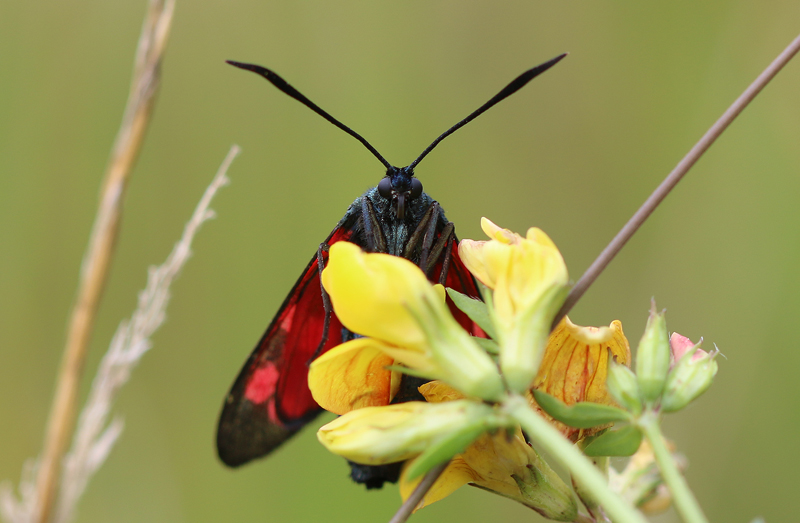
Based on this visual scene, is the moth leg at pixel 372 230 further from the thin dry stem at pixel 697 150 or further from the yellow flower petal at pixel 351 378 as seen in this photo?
the thin dry stem at pixel 697 150

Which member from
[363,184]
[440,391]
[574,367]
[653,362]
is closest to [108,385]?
[440,391]

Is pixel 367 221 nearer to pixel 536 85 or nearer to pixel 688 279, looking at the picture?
pixel 688 279

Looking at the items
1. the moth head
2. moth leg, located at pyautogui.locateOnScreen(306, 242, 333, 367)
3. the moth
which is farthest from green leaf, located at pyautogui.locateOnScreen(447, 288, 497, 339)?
the moth head

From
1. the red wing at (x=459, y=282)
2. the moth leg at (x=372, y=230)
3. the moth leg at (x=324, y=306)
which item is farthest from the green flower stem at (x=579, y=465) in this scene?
the moth leg at (x=372, y=230)

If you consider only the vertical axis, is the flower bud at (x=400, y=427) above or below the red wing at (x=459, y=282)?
below

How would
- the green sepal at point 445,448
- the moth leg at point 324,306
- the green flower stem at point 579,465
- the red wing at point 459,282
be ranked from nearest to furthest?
1. the green flower stem at point 579,465
2. the green sepal at point 445,448
3. the moth leg at point 324,306
4. the red wing at point 459,282

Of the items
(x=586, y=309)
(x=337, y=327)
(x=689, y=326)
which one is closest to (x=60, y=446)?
(x=337, y=327)

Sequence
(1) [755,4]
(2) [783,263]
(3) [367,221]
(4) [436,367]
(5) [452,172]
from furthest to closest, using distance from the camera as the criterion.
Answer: (5) [452,172] → (1) [755,4] → (2) [783,263] → (3) [367,221] → (4) [436,367]
